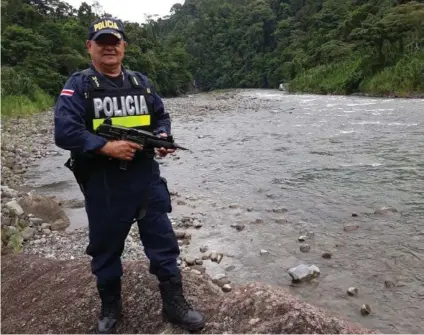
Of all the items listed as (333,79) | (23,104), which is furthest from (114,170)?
(333,79)

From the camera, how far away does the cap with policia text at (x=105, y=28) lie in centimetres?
315

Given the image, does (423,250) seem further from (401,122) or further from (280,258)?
(401,122)

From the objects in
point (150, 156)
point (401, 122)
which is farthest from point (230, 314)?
point (401, 122)

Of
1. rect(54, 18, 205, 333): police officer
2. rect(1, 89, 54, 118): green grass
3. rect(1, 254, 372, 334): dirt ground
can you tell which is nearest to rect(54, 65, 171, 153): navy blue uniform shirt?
rect(54, 18, 205, 333): police officer

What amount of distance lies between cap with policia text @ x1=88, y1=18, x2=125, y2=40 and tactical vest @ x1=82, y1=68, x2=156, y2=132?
0.92ft

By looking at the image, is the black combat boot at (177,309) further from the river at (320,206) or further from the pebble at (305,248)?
the pebble at (305,248)

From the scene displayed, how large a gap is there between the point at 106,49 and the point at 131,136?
0.70 metres

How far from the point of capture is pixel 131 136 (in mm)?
3180

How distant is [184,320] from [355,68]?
41.4 meters

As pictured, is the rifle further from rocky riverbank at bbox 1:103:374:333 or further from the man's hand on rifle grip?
rocky riverbank at bbox 1:103:374:333

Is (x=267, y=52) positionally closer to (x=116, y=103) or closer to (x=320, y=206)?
(x=320, y=206)

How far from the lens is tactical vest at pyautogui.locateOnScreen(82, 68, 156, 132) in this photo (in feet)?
10.5

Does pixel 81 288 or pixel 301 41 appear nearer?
pixel 81 288

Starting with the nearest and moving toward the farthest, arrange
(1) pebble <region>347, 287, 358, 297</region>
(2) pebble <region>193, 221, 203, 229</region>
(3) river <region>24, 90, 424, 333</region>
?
(1) pebble <region>347, 287, 358, 297</region> → (3) river <region>24, 90, 424, 333</region> → (2) pebble <region>193, 221, 203, 229</region>
